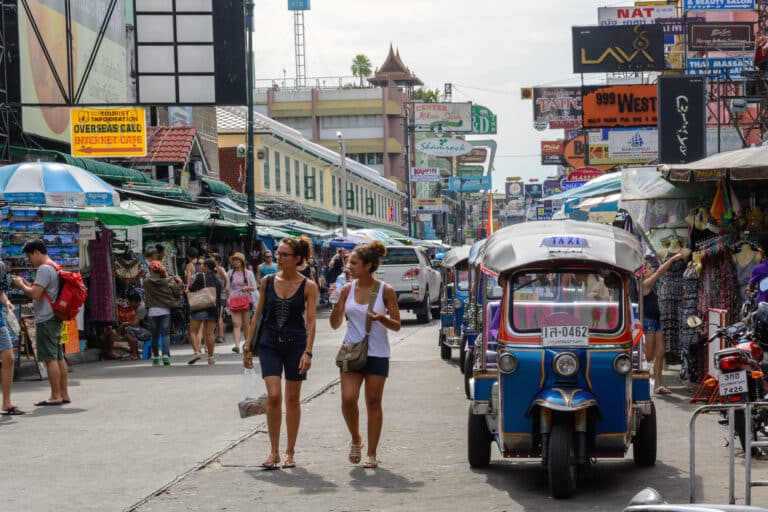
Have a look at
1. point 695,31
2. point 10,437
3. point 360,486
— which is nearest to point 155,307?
point 10,437

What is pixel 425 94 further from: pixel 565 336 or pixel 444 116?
pixel 565 336

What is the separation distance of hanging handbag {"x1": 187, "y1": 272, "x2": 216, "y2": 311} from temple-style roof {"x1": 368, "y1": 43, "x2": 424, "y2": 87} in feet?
342

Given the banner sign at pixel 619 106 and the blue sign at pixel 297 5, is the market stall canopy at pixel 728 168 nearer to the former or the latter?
the banner sign at pixel 619 106

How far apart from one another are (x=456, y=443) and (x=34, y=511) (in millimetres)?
4158

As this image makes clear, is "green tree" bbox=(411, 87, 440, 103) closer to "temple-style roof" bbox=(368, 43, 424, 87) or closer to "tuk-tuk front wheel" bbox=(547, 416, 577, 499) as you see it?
"temple-style roof" bbox=(368, 43, 424, 87)

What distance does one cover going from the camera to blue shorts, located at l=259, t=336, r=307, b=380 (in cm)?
991

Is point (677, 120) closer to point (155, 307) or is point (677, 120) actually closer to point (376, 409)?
point (155, 307)

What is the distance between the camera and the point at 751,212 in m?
14.6

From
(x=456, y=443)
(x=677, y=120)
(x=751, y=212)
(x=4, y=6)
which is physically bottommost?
(x=456, y=443)

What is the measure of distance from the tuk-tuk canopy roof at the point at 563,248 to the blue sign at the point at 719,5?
94.6ft

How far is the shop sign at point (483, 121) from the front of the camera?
273 ft

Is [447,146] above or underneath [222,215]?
above

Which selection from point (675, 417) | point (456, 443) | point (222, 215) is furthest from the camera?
point (222, 215)

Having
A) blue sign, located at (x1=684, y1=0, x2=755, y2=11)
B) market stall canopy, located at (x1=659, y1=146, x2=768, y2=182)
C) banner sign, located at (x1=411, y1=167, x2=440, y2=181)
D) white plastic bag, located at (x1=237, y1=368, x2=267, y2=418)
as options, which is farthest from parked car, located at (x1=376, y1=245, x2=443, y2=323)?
banner sign, located at (x1=411, y1=167, x2=440, y2=181)
